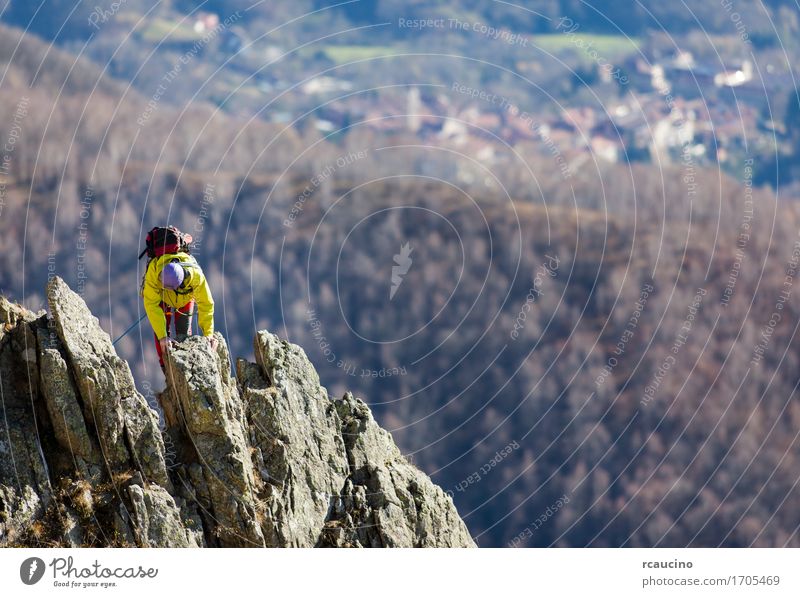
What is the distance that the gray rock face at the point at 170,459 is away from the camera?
28688mm

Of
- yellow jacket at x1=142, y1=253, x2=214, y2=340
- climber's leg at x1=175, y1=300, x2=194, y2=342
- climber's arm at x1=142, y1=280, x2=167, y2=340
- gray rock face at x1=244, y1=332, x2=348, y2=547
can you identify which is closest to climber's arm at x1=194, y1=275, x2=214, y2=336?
yellow jacket at x1=142, y1=253, x2=214, y2=340

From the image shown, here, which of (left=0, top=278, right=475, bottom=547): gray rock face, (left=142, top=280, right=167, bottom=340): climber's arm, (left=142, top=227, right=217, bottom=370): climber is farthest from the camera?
(left=142, top=280, right=167, bottom=340): climber's arm

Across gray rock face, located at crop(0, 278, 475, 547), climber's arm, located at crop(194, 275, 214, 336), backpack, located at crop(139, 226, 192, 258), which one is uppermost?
backpack, located at crop(139, 226, 192, 258)

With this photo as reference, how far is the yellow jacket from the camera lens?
103ft

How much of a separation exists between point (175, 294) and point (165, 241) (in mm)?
1371

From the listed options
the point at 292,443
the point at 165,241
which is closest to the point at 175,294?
the point at 165,241

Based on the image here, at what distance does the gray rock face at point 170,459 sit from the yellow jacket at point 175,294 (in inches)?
27.1

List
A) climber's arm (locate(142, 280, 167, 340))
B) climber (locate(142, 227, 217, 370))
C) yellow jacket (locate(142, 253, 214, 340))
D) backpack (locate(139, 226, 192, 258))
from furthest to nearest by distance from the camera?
1. climber's arm (locate(142, 280, 167, 340))
2. yellow jacket (locate(142, 253, 214, 340))
3. climber (locate(142, 227, 217, 370))
4. backpack (locate(139, 226, 192, 258))

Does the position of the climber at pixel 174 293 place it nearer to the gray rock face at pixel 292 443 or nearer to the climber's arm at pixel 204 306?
the climber's arm at pixel 204 306

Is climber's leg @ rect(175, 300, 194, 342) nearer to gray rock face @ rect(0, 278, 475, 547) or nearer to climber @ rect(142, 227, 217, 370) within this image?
climber @ rect(142, 227, 217, 370)

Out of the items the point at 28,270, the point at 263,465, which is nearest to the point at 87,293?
the point at 28,270

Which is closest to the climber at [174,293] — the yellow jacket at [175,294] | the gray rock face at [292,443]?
the yellow jacket at [175,294]

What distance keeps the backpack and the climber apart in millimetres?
58

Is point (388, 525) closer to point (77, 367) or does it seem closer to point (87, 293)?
point (77, 367)
